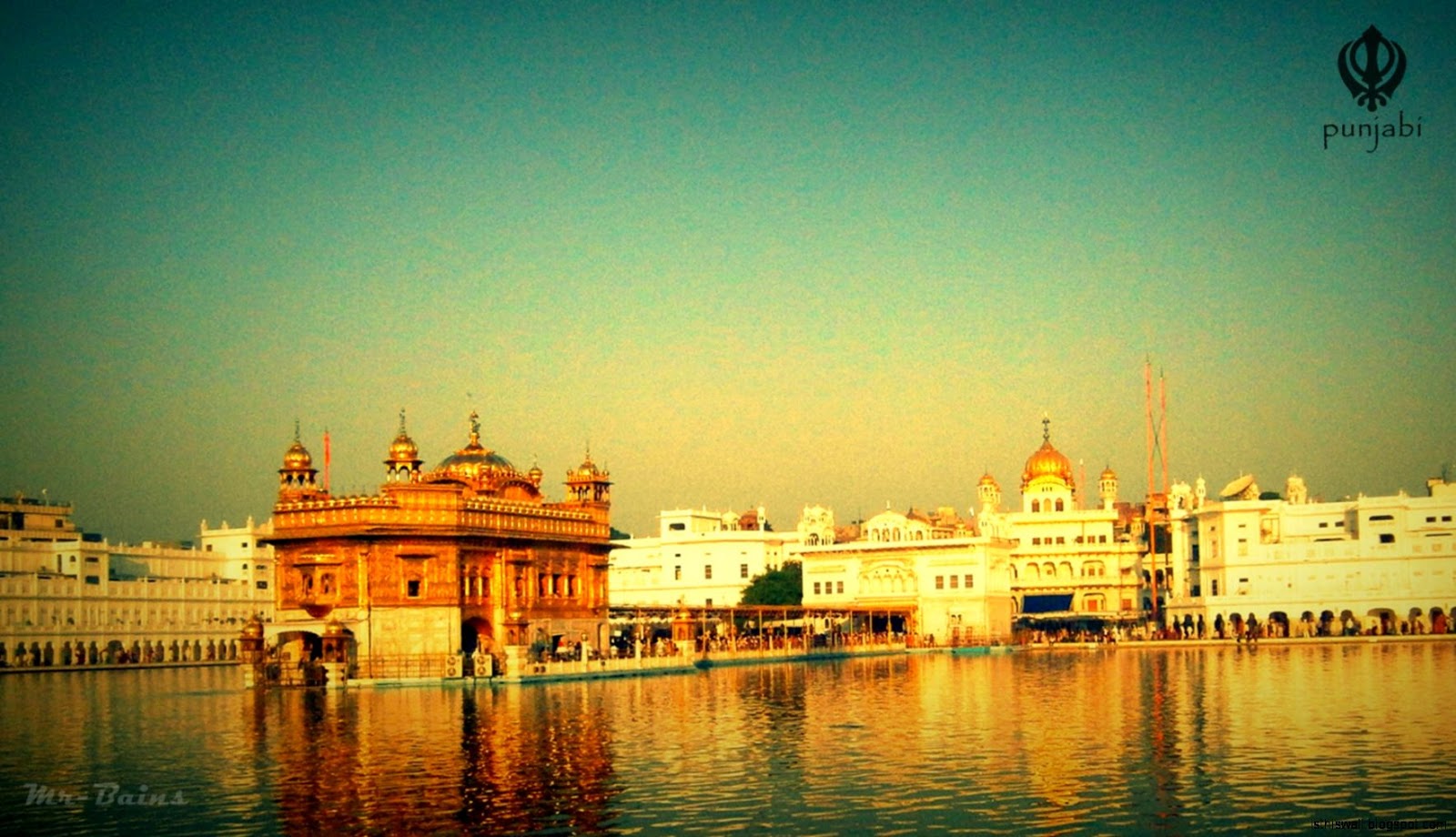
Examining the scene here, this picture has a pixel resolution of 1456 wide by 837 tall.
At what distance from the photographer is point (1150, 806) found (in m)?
22.1

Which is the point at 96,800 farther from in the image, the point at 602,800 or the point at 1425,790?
the point at 1425,790

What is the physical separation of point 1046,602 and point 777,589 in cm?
1899

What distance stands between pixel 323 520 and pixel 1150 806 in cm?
3837

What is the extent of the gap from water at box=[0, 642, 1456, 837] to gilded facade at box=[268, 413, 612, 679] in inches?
209

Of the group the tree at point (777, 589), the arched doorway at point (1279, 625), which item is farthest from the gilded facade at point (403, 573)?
the arched doorway at point (1279, 625)

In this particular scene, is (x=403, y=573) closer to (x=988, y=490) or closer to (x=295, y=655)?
(x=295, y=655)

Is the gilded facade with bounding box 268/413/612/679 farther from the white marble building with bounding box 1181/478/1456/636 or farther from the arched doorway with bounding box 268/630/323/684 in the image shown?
the white marble building with bounding box 1181/478/1456/636

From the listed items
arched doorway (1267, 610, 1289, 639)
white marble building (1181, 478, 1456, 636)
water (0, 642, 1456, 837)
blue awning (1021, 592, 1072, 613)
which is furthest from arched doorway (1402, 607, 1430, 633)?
water (0, 642, 1456, 837)

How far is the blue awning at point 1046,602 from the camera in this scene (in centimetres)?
10644

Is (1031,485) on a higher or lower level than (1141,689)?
higher

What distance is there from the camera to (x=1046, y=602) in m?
107

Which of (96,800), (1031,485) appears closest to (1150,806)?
(96,800)

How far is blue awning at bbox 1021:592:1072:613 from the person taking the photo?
4190 inches

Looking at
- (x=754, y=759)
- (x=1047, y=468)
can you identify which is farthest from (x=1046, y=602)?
(x=754, y=759)
